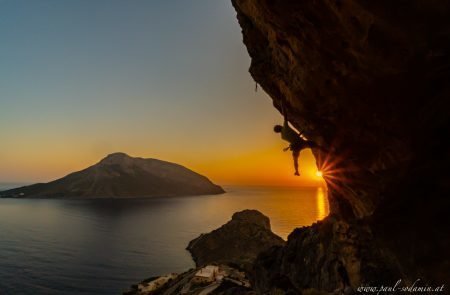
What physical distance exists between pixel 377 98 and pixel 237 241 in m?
83.7

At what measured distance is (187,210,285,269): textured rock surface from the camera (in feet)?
284

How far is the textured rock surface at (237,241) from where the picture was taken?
86.7 m

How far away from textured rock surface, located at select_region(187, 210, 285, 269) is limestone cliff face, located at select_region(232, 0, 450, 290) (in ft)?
221

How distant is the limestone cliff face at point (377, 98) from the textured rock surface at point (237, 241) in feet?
221

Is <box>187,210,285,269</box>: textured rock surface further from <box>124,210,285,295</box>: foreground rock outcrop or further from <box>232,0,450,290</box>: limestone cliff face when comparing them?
<box>232,0,450,290</box>: limestone cliff face

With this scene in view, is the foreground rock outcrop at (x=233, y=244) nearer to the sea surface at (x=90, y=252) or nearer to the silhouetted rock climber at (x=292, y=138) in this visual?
the sea surface at (x=90, y=252)

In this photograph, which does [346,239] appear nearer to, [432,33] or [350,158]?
[350,158]

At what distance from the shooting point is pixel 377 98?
1268 centimetres

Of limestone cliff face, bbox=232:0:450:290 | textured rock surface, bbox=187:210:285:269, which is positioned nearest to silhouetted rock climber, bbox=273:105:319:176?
limestone cliff face, bbox=232:0:450:290

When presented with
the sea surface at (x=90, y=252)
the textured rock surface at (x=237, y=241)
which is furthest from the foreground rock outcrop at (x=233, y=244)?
the sea surface at (x=90, y=252)

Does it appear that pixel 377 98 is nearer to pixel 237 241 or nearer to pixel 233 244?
pixel 233 244

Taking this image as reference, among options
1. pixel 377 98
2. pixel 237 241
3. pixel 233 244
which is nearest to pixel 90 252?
pixel 233 244

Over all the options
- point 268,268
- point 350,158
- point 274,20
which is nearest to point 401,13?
point 274,20

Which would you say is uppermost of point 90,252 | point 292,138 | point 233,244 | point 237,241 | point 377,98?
point 377,98
